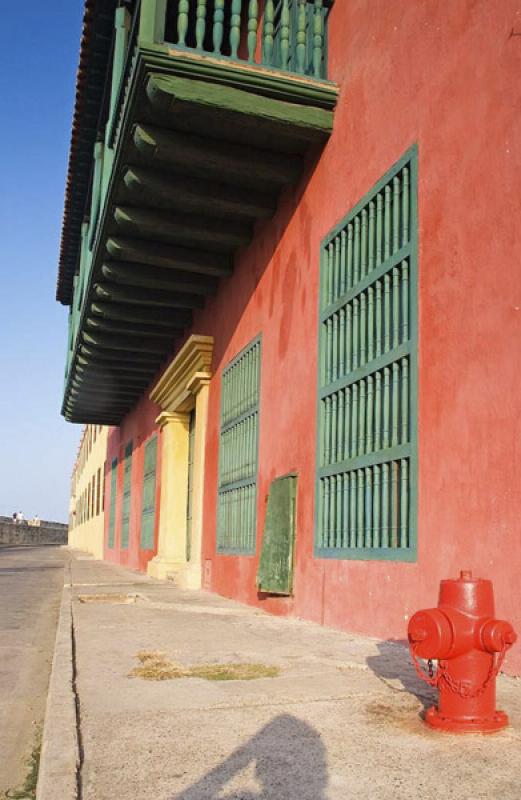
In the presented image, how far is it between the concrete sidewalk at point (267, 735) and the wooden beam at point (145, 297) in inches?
254

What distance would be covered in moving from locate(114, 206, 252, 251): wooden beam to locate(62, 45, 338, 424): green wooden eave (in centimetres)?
1

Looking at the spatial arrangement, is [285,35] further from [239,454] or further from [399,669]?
[399,669]

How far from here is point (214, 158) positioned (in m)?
6.91

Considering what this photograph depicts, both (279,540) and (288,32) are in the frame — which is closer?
(288,32)

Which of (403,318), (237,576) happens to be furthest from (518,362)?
(237,576)

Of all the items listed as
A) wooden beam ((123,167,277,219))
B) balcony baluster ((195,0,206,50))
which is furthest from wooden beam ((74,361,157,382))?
balcony baluster ((195,0,206,50))

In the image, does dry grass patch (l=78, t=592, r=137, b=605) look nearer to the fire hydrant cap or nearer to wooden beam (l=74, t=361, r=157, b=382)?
the fire hydrant cap

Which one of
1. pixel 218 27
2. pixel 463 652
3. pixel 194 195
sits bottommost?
pixel 463 652

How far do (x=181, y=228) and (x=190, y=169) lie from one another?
1.14m

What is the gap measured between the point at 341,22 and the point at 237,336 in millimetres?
3748

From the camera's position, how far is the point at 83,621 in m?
6.03

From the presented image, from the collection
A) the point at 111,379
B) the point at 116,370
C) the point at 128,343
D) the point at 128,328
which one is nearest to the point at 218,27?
the point at 128,328

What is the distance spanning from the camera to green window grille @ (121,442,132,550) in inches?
789

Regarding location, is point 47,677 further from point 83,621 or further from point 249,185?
point 249,185
